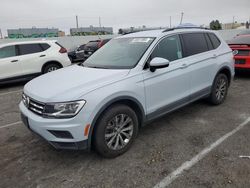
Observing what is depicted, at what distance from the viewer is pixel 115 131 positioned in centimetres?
317

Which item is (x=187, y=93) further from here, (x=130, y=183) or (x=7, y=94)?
(x=7, y=94)

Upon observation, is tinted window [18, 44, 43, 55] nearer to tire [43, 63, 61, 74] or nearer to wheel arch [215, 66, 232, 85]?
tire [43, 63, 61, 74]

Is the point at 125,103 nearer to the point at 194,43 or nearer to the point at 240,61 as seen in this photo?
the point at 194,43

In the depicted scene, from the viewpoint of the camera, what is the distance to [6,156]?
3414mm

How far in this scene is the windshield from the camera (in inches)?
140

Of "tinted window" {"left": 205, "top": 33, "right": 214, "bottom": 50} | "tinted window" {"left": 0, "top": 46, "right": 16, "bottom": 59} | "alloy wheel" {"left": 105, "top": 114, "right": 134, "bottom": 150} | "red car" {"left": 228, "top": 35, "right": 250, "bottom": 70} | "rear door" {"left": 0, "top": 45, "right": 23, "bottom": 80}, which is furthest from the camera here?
"tinted window" {"left": 0, "top": 46, "right": 16, "bottom": 59}

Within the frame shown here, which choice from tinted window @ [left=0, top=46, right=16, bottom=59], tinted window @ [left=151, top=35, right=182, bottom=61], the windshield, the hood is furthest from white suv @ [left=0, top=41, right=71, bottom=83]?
tinted window @ [left=151, top=35, right=182, bottom=61]

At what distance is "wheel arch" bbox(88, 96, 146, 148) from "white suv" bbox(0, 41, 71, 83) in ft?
20.4

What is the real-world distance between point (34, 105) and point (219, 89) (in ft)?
12.9

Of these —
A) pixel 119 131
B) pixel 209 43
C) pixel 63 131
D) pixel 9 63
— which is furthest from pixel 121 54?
pixel 9 63

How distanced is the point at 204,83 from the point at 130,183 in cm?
274

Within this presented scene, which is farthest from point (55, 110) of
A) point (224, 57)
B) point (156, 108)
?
point (224, 57)

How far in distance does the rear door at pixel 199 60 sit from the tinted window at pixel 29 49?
624 centimetres

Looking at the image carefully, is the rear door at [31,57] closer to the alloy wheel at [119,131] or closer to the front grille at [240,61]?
the alloy wheel at [119,131]
